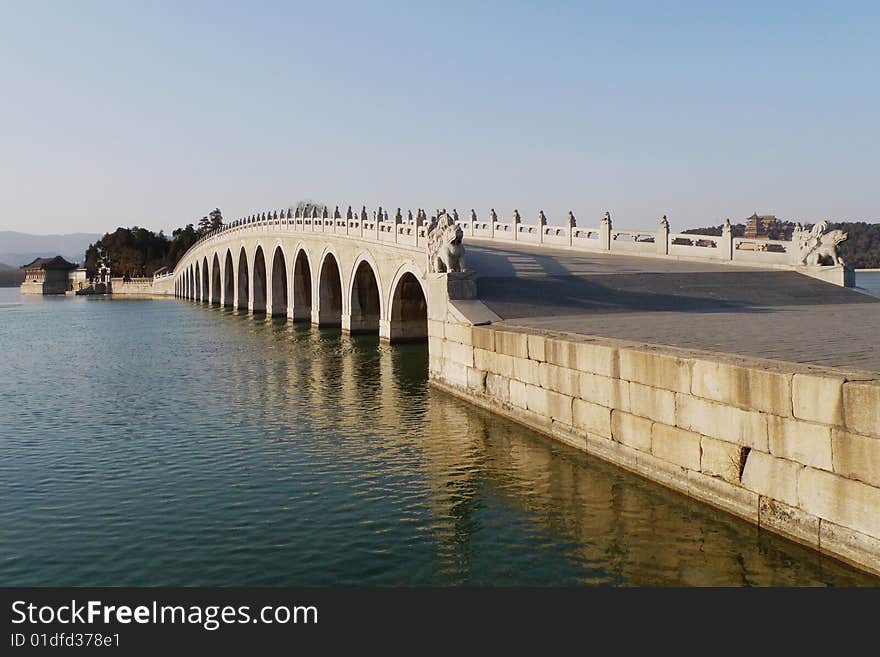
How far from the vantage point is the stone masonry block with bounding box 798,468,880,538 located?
20.8 ft

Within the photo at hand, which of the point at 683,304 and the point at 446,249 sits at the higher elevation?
the point at 446,249

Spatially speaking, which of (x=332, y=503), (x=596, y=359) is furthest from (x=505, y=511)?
(x=596, y=359)

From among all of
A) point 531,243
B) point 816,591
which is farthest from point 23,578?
point 531,243

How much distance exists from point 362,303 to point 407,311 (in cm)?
531

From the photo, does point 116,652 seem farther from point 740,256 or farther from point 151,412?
point 740,256

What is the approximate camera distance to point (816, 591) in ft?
21.1

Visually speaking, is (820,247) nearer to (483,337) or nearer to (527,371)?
(483,337)

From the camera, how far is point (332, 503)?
9344 mm

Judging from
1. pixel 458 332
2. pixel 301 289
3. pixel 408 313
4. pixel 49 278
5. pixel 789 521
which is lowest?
pixel 789 521

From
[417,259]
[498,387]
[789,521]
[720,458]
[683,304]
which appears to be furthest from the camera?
[417,259]

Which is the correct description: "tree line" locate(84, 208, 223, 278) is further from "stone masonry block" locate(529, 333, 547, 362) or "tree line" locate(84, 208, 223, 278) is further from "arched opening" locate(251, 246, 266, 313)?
"stone masonry block" locate(529, 333, 547, 362)

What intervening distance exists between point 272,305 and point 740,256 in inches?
1191

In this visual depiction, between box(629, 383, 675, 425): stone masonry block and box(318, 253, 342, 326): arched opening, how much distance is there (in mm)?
27175

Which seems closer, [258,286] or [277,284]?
[277,284]
